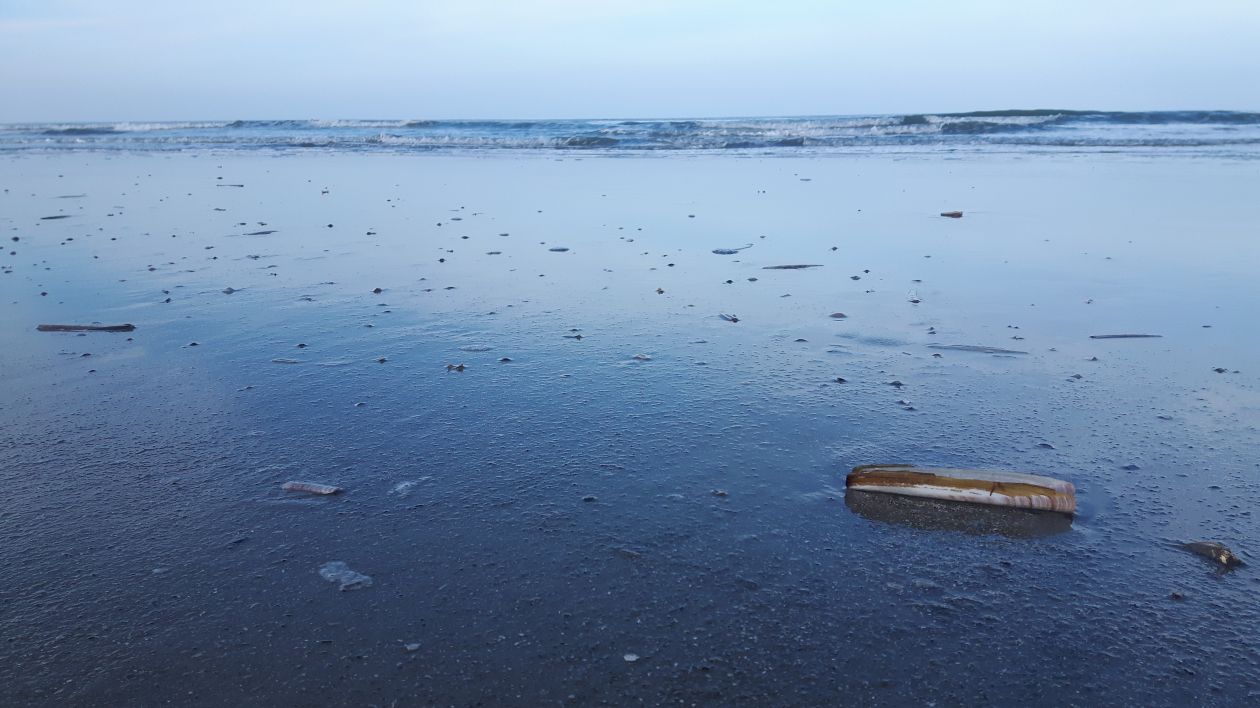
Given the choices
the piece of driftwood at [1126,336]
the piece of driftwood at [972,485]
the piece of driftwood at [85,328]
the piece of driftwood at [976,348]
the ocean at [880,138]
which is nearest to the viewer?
the piece of driftwood at [972,485]

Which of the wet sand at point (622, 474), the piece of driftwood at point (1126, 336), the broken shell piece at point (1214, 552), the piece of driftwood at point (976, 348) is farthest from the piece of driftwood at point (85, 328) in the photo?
the piece of driftwood at point (1126, 336)

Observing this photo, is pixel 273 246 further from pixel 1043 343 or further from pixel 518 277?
pixel 1043 343

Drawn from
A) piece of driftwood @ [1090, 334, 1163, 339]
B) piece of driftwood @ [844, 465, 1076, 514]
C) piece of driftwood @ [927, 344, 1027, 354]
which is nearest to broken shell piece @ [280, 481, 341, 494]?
piece of driftwood @ [844, 465, 1076, 514]

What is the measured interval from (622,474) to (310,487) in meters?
1.32

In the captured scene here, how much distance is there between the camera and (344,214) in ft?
38.8

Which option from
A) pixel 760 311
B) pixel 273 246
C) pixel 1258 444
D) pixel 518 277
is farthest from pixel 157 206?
pixel 1258 444

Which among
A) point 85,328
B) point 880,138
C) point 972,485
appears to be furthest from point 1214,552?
point 880,138

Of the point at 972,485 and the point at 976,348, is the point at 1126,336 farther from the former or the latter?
the point at 972,485

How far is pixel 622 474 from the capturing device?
3639 mm

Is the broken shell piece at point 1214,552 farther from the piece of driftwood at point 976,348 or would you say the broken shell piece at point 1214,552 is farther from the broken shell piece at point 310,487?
the broken shell piece at point 310,487

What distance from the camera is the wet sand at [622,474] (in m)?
2.43

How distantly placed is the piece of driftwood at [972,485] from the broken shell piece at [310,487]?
217 cm

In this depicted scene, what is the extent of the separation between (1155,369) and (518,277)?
504 cm

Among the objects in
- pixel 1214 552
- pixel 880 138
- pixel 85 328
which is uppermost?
pixel 880 138
